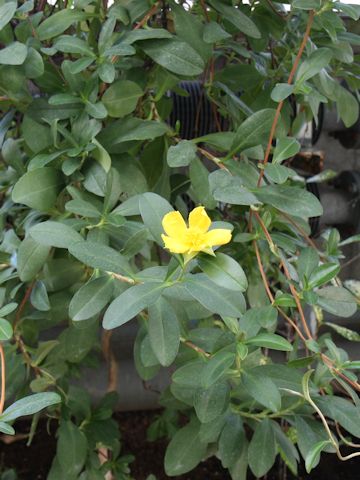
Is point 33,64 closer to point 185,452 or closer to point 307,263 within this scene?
point 307,263

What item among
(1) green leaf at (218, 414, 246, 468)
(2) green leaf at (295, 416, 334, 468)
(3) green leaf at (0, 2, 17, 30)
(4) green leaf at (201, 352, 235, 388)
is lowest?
(1) green leaf at (218, 414, 246, 468)

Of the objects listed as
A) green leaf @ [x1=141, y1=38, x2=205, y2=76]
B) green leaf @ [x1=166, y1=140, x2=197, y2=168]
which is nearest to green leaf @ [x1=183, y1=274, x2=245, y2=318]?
green leaf @ [x1=166, y1=140, x2=197, y2=168]

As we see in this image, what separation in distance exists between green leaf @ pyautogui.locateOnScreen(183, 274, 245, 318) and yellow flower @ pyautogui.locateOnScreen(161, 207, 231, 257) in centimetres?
7

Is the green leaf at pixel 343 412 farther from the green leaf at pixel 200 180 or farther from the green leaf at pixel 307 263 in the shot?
the green leaf at pixel 200 180

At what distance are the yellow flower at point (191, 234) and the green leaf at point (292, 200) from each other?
24 centimetres

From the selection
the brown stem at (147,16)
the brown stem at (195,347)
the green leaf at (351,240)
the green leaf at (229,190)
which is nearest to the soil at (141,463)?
the green leaf at (351,240)

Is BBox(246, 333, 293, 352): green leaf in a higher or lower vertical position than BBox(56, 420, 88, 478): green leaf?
higher

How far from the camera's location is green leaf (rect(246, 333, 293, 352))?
672 millimetres

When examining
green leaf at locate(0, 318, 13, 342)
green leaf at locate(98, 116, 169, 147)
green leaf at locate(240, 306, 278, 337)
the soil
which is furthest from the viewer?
the soil

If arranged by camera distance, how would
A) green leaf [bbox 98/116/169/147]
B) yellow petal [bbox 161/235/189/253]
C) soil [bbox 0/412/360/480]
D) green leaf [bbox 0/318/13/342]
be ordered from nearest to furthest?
yellow petal [bbox 161/235/189/253] < green leaf [bbox 0/318/13/342] < green leaf [bbox 98/116/169/147] < soil [bbox 0/412/360/480]

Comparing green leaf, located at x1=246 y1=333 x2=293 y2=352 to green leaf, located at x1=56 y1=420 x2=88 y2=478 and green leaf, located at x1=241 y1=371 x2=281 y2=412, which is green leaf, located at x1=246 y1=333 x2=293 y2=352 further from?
green leaf, located at x1=56 y1=420 x2=88 y2=478

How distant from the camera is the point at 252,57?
107 centimetres

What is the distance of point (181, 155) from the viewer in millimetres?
813

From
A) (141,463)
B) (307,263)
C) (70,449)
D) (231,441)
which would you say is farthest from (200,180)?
(141,463)
